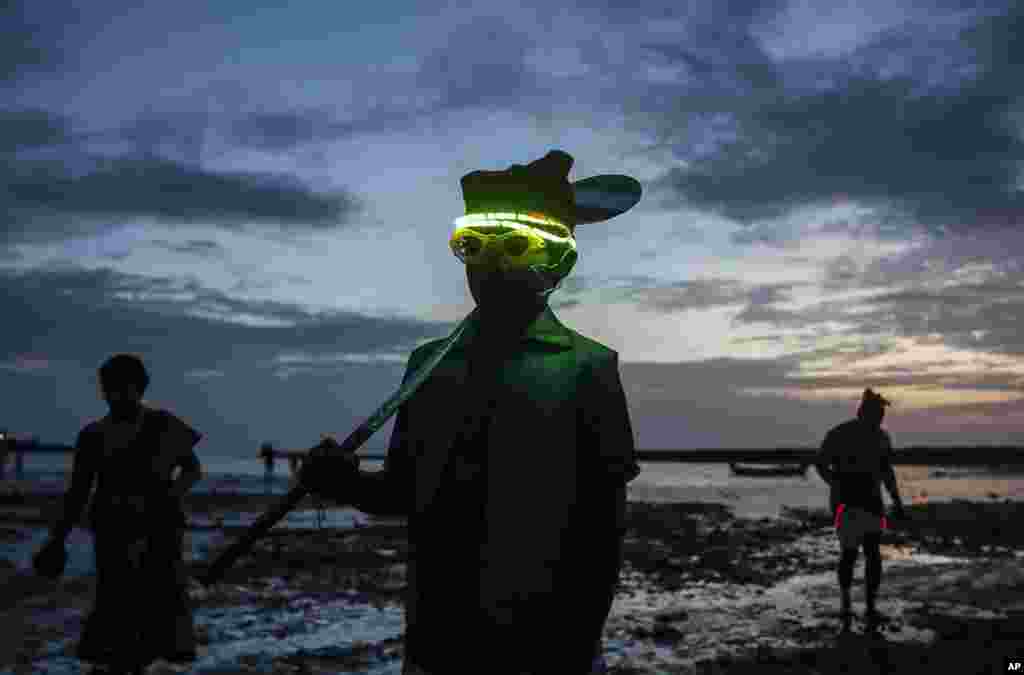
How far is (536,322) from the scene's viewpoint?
10.1ft

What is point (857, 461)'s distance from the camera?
10867 millimetres

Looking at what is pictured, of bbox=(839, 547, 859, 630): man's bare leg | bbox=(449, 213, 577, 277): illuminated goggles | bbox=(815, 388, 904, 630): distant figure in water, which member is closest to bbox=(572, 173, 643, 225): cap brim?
bbox=(449, 213, 577, 277): illuminated goggles

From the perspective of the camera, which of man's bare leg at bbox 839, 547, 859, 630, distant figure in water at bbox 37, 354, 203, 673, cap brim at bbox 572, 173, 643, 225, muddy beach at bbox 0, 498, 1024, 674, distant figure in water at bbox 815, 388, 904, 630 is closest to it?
cap brim at bbox 572, 173, 643, 225

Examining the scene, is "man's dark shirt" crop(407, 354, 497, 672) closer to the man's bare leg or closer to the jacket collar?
the jacket collar

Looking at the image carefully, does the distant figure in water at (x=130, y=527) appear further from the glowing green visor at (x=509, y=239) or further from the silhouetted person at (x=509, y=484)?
the glowing green visor at (x=509, y=239)

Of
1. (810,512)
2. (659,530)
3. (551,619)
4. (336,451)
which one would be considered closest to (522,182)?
(336,451)

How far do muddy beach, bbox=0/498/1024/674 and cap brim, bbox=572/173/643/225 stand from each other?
1496 mm

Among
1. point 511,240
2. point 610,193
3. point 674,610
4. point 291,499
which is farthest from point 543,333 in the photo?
point 674,610

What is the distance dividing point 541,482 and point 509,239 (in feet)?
2.55

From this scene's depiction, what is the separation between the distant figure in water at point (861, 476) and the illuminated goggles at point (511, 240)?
8.69 m

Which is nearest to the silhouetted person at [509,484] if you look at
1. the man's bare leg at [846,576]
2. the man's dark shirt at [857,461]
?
the man's dark shirt at [857,461]

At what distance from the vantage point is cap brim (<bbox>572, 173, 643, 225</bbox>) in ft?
10.9

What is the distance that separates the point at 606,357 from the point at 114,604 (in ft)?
16.2

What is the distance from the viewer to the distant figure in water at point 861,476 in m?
10.8
